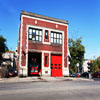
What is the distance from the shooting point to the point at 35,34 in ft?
83.9

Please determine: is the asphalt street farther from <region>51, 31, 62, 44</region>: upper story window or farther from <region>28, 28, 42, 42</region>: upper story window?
<region>51, 31, 62, 44</region>: upper story window

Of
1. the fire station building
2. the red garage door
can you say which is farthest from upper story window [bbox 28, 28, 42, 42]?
the red garage door

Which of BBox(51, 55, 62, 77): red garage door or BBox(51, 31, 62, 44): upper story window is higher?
BBox(51, 31, 62, 44): upper story window

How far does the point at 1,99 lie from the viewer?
6.93 m

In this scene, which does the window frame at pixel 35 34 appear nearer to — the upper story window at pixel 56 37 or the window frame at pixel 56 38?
the window frame at pixel 56 38

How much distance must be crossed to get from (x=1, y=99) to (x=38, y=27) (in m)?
19.9

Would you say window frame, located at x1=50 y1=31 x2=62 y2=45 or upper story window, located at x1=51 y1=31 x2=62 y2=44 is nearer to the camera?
window frame, located at x1=50 y1=31 x2=62 y2=45

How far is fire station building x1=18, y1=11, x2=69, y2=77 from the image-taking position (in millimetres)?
24156

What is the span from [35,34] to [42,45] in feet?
8.00

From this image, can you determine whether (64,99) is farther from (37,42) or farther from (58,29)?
(58,29)

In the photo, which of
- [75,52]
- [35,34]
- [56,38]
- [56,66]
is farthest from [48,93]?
[75,52]

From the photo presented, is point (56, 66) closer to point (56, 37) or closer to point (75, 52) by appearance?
point (56, 37)

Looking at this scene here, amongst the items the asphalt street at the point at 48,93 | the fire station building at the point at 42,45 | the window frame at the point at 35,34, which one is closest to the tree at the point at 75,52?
the fire station building at the point at 42,45

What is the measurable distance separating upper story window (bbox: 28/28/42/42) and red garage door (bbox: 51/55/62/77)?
180 inches
